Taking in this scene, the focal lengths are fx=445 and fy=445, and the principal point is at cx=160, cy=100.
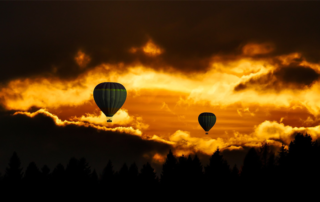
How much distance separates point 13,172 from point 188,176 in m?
62.1

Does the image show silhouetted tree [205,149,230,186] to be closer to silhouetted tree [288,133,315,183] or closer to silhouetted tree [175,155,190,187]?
silhouetted tree [175,155,190,187]

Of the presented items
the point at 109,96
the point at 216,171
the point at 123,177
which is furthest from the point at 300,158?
the point at 123,177

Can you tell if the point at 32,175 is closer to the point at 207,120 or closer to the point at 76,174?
the point at 76,174

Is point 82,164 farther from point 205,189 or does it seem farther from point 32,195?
point 205,189

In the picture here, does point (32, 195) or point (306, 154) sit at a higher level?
point (306, 154)

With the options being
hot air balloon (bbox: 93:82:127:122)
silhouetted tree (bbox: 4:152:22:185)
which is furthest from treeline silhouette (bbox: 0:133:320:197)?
hot air balloon (bbox: 93:82:127:122)

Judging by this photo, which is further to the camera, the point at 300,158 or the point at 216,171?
the point at 216,171

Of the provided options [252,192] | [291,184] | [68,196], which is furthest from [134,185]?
[291,184]

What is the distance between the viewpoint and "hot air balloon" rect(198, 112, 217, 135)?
16150 centimetres

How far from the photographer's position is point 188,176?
11012cm

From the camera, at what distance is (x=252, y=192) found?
91000 millimetres

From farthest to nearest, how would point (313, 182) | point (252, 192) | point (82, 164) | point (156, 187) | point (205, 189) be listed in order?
point (82, 164) < point (156, 187) < point (205, 189) < point (252, 192) < point (313, 182)

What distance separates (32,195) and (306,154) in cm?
7742

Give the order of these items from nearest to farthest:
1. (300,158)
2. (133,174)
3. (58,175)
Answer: (300,158) < (58,175) < (133,174)
